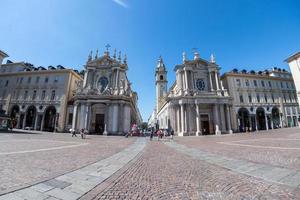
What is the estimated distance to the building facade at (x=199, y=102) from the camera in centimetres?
3194

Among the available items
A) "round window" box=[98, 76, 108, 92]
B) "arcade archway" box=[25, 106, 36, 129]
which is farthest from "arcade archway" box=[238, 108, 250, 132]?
"arcade archway" box=[25, 106, 36, 129]

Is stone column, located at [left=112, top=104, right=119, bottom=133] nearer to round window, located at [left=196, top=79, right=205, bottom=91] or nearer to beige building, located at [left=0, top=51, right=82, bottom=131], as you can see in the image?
beige building, located at [left=0, top=51, right=82, bottom=131]

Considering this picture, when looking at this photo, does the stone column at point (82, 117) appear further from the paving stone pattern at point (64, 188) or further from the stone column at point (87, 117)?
the paving stone pattern at point (64, 188)

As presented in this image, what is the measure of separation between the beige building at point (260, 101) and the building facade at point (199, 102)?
24.6ft

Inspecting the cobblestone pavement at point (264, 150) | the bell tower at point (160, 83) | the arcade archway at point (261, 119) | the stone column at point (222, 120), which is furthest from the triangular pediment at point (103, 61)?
the arcade archway at point (261, 119)

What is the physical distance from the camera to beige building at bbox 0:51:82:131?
36969 mm

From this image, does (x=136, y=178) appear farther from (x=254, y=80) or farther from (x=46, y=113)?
→ (x=254, y=80)

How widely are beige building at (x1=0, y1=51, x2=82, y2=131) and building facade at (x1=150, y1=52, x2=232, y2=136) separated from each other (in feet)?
88.1

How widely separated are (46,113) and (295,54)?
191 ft

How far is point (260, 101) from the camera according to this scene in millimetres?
40062

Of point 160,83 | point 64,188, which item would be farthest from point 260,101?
point 64,188

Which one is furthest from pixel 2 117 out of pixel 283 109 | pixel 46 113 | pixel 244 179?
pixel 283 109

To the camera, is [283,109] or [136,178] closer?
[136,178]

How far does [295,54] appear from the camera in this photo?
28.9m
